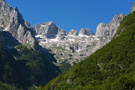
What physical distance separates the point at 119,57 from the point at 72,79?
4088cm

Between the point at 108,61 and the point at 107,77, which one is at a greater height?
the point at 108,61

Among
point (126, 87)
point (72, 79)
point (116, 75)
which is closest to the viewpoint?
point (126, 87)

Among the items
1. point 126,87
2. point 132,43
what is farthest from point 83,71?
point 126,87

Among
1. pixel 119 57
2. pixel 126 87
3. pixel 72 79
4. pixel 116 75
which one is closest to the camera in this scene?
pixel 126 87

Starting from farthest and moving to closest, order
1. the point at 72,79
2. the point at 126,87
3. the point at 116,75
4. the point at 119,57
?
the point at 72,79 < the point at 119,57 < the point at 116,75 < the point at 126,87

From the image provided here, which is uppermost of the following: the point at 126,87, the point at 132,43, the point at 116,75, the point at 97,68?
the point at 132,43

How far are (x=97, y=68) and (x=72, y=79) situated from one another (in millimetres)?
22314

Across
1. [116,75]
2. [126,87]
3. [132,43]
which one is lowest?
[126,87]

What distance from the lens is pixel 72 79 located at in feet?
620

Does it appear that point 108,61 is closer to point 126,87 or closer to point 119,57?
point 119,57

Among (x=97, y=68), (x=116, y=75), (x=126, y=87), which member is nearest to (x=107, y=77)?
(x=116, y=75)

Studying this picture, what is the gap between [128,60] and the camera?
559 feet

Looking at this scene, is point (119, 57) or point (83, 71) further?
point (83, 71)

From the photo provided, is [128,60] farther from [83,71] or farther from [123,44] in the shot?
[83,71]
